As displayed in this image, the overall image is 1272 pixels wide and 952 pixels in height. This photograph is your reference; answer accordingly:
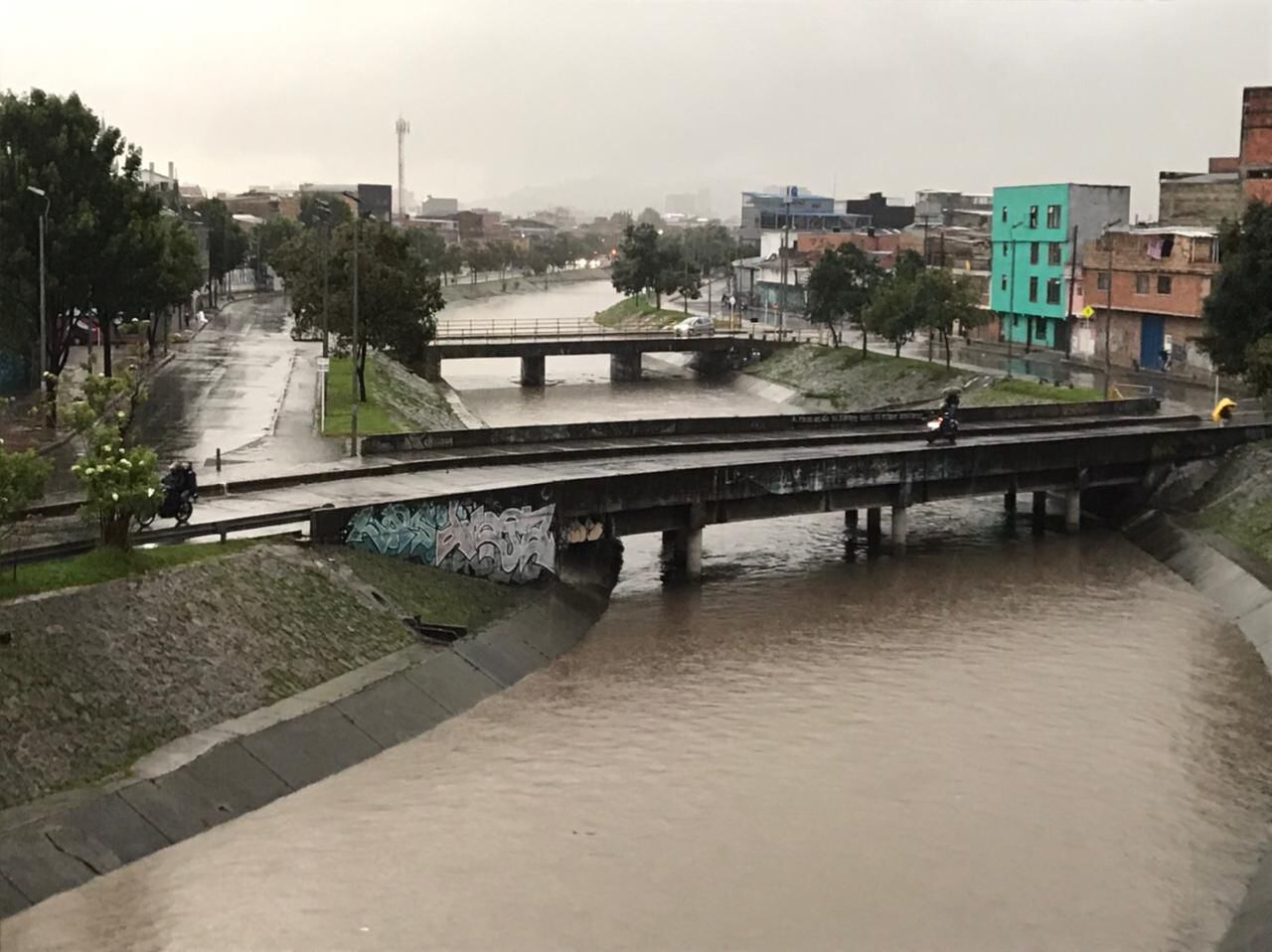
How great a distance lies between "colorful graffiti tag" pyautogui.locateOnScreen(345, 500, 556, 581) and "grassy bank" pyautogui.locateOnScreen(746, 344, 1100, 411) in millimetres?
38146

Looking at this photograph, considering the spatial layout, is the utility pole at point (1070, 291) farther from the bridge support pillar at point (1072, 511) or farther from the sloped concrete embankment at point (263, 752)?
the sloped concrete embankment at point (263, 752)

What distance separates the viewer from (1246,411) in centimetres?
6156

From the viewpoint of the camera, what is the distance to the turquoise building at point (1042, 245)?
90.4 m

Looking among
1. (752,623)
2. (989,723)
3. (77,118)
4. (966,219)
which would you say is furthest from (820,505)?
(966,219)

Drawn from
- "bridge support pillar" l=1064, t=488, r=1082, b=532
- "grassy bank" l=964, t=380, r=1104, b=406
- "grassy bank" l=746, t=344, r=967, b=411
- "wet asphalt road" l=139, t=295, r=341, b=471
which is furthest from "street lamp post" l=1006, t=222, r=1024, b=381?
"bridge support pillar" l=1064, t=488, r=1082, b=532

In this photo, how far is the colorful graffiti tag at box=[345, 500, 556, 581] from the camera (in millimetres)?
34344

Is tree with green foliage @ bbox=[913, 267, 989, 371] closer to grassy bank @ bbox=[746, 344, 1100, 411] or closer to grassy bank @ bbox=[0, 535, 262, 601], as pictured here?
grassy bank @ bbox=[746, 344, 1100, 411]

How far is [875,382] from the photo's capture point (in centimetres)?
8569

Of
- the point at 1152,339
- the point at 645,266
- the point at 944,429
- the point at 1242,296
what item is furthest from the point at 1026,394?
the point at 645,266

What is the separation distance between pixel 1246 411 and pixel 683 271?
8737 centimetres

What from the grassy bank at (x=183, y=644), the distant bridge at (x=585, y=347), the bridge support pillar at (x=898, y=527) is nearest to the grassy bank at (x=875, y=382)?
the distant bridge at (x=585, y=347)

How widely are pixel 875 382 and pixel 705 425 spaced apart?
35.7m

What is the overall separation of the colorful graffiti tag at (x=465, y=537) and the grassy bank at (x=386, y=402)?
1444 cm

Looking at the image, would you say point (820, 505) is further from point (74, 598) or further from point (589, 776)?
point (74, 598)
